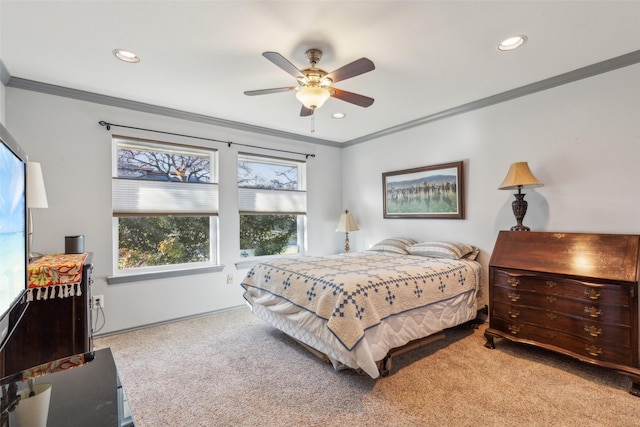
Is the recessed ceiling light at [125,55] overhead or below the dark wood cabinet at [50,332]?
overhead

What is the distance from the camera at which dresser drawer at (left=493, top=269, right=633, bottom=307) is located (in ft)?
6.78

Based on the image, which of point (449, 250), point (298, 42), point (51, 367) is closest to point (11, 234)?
point (51, 367)

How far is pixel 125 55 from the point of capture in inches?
91.1

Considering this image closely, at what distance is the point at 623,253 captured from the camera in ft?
7.13

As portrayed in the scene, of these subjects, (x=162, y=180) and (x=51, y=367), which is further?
(x=162, y=180)

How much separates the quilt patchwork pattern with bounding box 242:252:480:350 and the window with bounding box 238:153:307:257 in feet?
3.69

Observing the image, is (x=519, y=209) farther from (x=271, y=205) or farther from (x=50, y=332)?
(x=50, y=332)

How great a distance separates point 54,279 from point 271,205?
265 cm

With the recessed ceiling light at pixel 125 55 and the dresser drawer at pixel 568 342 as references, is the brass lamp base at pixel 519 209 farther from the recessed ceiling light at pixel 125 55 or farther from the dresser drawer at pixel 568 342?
the recessed ceiling light at pixel 125 55

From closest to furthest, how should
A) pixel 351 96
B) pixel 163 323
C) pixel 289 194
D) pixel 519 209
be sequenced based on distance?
pixel 351 96
pixel 519 209
pixel 163 323
pixel 289 194

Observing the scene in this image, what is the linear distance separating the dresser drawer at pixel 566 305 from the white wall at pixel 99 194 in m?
2.95

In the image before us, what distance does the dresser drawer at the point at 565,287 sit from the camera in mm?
2066

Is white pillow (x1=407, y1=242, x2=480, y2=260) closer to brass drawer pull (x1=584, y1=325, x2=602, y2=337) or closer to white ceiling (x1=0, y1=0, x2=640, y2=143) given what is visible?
brass drawer pull (x1=584, y1=325, x2=602, y2=337)

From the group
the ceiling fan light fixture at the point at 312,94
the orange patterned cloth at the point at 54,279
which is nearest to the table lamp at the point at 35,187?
the orange patterned cloth at the point at 54,279
